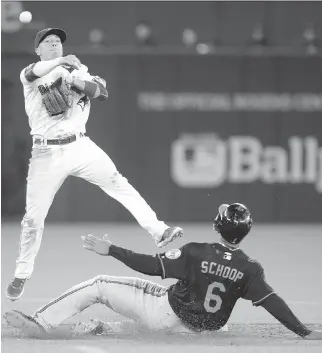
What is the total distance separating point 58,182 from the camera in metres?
7.49

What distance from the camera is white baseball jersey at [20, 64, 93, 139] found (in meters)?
7.55

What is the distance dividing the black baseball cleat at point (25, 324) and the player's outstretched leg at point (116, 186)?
1.59 m

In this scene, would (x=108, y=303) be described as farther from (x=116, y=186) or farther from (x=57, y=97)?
(x=57, y=97)

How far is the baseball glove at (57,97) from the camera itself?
7383 mm

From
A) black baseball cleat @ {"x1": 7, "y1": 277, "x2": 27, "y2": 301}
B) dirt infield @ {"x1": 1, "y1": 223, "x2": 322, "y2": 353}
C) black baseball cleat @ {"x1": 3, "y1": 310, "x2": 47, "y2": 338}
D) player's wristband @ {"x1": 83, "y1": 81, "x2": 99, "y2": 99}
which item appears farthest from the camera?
black baseball cleat @ {"x1": 7, "y1": 277, "x2": 27, "y2": 301}

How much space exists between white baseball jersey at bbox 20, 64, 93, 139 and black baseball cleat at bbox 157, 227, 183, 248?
1.12 m

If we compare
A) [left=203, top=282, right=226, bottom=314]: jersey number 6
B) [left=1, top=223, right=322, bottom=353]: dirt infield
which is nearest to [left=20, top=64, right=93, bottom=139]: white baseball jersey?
[left=1, top=223, right=322, bottom=353]: dirt infield

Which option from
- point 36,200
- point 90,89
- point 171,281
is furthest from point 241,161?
point 90,89

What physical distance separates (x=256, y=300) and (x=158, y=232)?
155 centimetres

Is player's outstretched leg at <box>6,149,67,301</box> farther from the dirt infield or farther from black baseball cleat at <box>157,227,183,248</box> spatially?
black baseball cleat at <box>157,227,183,248</box>

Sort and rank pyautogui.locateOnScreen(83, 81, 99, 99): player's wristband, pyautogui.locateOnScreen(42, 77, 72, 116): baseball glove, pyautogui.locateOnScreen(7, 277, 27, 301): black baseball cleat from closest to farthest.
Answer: pyautogui.locateOnScreen(83, 81, 99, 99): player's wristband → pyautogui.locateOnScreen(42, 77, 72, 116): baseball glove → pyautogui.locateOnScreen(7, 277, 27, 301): black baseball cleat

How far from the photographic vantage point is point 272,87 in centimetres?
1567

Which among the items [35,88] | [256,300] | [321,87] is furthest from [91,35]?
[256,300]

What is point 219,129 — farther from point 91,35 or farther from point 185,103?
point 91,35
